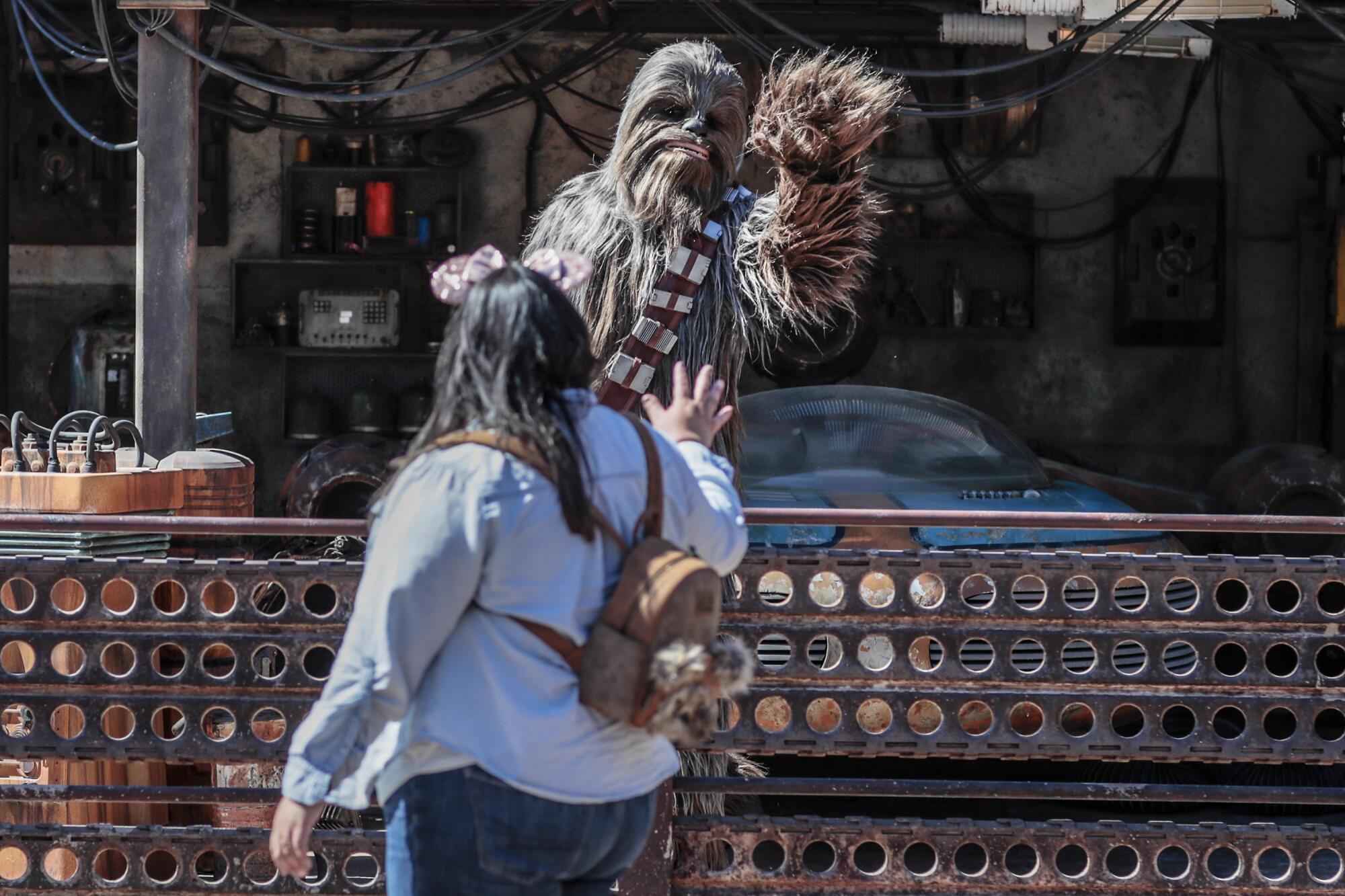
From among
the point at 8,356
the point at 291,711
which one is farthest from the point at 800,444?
the point at 8,356

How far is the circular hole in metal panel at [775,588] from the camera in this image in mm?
3264

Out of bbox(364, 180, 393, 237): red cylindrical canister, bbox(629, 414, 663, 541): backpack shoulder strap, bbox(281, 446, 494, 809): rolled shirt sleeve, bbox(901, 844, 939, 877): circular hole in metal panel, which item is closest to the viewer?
bbox(281, 446, 494, 809): rolled shirt sleeve

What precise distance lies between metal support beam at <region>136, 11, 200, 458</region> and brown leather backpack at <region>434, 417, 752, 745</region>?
380cm

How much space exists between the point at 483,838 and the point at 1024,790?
1.64 meters

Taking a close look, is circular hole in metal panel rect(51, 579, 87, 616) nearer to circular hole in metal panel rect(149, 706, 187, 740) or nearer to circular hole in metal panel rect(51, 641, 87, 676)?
circular hole in metal panel rect(51, 641, 87, 676)

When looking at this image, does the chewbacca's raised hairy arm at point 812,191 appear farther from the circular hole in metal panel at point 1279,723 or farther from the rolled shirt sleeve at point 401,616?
the circular hole in metal panel at point 1279,723

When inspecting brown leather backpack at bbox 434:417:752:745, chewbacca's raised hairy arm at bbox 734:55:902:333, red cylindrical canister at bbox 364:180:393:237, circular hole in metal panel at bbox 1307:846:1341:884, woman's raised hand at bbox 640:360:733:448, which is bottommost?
circular hole in metal panel at bbox 1307:846:1341:884

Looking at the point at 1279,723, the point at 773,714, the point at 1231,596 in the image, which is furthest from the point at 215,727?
the point at 1279,723

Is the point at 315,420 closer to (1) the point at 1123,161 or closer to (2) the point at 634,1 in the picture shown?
(2) the point at 634,1

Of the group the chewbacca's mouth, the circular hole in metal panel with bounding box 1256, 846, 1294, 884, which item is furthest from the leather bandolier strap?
the circular hole in metal panel with bounding box 1256, 846, 1294, 884

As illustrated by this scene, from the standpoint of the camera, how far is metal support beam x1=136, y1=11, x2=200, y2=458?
5586 millimetres

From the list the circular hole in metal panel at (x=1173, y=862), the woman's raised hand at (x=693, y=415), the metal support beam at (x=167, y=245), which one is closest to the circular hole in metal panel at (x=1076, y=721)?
the circular hole in metal panel at (x=1173, y=862)

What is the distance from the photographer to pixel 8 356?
10141 millimetres

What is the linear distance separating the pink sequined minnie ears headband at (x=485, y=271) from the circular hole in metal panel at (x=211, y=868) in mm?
1628
